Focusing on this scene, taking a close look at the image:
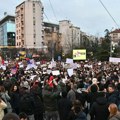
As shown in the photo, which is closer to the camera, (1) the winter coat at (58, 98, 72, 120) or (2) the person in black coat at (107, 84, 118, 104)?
(2) the person in black coat at (107, 84, 118, 104)

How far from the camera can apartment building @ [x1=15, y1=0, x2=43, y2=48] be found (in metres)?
146

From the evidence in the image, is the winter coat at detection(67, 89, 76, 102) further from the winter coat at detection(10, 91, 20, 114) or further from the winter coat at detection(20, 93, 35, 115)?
the winter coat at detection(20, 93, 35, 115)

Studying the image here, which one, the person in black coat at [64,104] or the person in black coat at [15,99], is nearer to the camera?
the person in black coat at [64,104]

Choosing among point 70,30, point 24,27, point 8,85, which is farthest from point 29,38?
point 8,85

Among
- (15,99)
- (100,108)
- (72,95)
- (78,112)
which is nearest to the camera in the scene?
(78,112)

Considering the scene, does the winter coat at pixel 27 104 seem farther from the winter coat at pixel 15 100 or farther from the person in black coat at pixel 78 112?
the person in black coat at pixel 78 112

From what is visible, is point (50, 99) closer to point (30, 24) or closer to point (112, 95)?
point (112, 95)

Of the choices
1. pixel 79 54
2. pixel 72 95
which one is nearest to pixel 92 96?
pixel 72 95

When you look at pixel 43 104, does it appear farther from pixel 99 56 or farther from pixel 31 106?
pixel 99 56

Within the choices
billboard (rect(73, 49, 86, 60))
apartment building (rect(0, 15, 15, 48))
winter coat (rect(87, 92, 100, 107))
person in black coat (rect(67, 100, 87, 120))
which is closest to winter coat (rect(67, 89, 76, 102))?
winter coat (rect(87, 92, 100, 107))

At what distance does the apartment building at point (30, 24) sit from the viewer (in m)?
146

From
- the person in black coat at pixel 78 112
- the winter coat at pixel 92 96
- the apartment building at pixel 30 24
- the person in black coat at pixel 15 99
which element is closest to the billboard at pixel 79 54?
the winter coat at pixel 92 96

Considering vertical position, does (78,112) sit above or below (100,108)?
above

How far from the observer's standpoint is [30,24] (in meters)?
149
